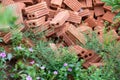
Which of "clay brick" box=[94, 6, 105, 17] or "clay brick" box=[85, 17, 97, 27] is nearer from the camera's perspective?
"clay brick" box=[85, 17, 97, 27]

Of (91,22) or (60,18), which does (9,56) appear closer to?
(60,18)

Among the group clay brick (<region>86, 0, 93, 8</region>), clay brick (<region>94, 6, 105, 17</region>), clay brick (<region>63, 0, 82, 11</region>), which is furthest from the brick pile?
clay brick (<region>94, 6, 105, 17</region>)

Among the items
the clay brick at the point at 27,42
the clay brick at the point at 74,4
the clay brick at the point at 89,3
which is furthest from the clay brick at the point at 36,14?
the clay brick at the point at 89,3

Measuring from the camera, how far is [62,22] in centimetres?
309

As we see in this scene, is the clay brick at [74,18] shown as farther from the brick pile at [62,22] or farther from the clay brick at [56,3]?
the clay brick at [56,3]

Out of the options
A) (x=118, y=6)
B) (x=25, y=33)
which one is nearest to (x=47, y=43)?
(x=25, y=33)

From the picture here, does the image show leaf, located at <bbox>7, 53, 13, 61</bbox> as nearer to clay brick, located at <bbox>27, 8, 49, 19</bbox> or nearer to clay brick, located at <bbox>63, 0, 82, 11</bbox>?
clay brick, located at <bbox>27, 8, 49, 19</bbox>

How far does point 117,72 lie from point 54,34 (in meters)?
1.00

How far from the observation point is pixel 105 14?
395 cm

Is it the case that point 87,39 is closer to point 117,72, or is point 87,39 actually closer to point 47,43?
point 47,43

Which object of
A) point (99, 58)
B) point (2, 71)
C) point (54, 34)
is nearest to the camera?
point (2, 71)

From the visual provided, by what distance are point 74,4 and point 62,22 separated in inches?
26.0

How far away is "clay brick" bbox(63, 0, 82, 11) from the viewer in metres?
3.61

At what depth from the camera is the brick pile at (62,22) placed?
9.11 feet
